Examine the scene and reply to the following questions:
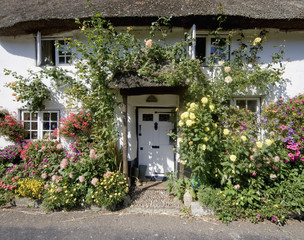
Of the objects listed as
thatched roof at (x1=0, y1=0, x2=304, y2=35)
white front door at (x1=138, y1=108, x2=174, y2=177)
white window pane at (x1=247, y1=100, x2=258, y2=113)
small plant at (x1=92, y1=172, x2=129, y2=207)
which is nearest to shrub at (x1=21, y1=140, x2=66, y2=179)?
small plant at (x1=92, y1=172, x2=129, y2=207)

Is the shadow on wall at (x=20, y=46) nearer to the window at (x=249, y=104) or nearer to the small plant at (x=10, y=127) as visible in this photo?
the small plant at (x=10, y=127)

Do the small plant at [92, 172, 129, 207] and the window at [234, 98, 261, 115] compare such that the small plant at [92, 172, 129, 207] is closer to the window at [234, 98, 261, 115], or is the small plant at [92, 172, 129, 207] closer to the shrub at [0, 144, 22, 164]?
the shrub at [0, 144, 22, 164]

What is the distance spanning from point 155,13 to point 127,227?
216 inches

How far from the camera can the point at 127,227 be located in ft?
10.4

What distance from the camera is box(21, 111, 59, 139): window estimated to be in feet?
17.1

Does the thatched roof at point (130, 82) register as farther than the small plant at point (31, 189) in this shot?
Yes

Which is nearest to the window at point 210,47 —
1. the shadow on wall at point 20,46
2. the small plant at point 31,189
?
Result: the shadow on wall at point 20,46

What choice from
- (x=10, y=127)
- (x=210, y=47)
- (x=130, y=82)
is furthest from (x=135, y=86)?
(x=10, y=127)

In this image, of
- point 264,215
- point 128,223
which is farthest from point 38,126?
point 264,215

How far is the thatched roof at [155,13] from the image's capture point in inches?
175

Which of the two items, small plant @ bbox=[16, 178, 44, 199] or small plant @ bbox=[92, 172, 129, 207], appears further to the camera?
small plant @ bbox=[16, 178, 44, 199]

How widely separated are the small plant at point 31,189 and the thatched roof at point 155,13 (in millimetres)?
4627

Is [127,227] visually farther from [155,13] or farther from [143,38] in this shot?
[155,13]

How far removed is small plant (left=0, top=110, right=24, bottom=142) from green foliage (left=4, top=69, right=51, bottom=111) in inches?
25.4
